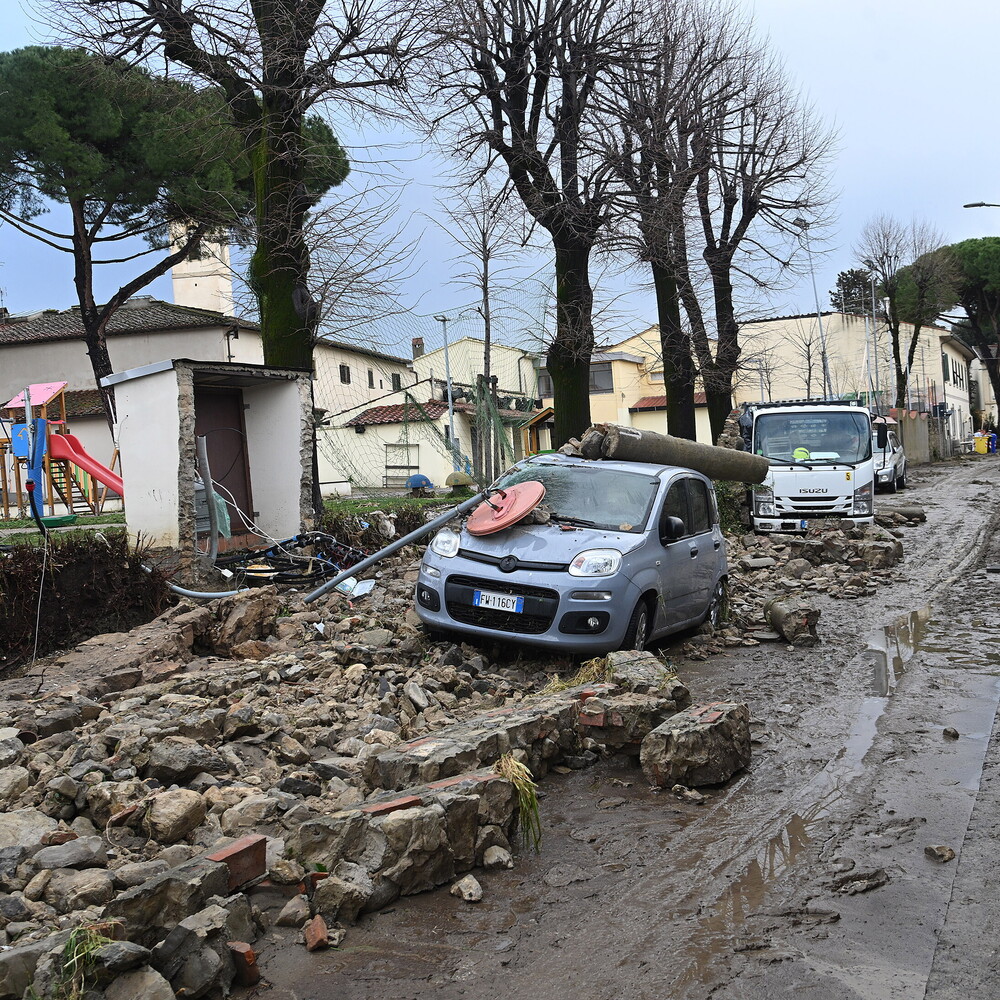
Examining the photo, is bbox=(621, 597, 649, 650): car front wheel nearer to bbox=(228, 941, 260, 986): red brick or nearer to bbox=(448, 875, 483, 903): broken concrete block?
bbox=(448, 875, 483, 903): broken concrete block

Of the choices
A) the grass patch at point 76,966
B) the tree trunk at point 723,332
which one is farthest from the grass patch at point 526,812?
the tree trunk at point 723,332

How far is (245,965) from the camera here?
3.34 m

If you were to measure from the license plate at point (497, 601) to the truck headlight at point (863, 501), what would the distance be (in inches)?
448

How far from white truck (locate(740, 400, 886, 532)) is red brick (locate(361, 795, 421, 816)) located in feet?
46.5

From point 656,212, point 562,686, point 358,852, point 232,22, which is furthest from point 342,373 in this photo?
point 358,852

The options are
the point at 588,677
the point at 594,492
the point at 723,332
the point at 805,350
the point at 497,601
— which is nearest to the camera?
the point at 588,677

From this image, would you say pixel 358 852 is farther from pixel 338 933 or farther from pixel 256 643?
pixel 256 643

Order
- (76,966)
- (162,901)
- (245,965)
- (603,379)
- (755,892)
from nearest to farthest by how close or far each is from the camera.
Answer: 1. (76,966)
2. (245,965)
3. (162,901)
4. (755,892)
5. (603,379)

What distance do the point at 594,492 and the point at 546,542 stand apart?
1.13 metres

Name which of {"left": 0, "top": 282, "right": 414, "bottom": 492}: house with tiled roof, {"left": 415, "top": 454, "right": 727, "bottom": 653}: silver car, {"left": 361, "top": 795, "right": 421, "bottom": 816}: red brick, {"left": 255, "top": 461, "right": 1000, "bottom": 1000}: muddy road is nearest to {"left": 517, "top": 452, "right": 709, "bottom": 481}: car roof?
{"left": 415, "top": 454, "right": 727, "bottom": 653}: silver car

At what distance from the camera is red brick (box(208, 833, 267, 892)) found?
3.77 metres

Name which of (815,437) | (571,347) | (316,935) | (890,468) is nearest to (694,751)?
(316,935)

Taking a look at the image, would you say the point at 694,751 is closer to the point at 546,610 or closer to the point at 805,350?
the point at 546,610

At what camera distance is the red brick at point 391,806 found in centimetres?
416
